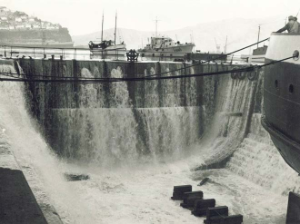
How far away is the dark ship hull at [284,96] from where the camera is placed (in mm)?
9734

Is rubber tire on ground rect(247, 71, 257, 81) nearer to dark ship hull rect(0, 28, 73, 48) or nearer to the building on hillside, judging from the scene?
dark ship hull rect(0, 28, 73, 48)

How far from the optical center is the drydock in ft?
58.2

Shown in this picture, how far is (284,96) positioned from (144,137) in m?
13.7

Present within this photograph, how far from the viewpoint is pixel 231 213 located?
16703 millimetres

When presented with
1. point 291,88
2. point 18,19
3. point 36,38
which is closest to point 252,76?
point 291,88

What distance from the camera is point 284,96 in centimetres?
1033

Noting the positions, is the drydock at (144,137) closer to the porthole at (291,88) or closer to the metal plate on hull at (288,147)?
the metal plate on hull at (288,147)


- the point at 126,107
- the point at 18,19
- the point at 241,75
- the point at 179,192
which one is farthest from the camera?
the point at 18,19

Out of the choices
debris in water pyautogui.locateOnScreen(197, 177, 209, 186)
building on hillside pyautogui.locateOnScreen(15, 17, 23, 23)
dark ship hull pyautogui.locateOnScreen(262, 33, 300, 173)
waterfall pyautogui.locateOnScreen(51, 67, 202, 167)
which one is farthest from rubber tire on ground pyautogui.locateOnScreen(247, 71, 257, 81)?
building on hillside pyautogui.locateOnScreen(15, 17, 23, 23)

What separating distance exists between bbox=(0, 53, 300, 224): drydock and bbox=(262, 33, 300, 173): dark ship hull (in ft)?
20.5

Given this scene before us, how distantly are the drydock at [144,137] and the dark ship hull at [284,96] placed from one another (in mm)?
6248

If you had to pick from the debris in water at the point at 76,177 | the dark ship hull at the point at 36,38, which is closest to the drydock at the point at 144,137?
the debris in water at the point at 76,177

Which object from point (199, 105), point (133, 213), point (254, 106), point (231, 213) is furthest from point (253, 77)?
point (133, 213)

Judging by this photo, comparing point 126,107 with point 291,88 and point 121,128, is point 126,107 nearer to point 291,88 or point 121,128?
point 121,128
